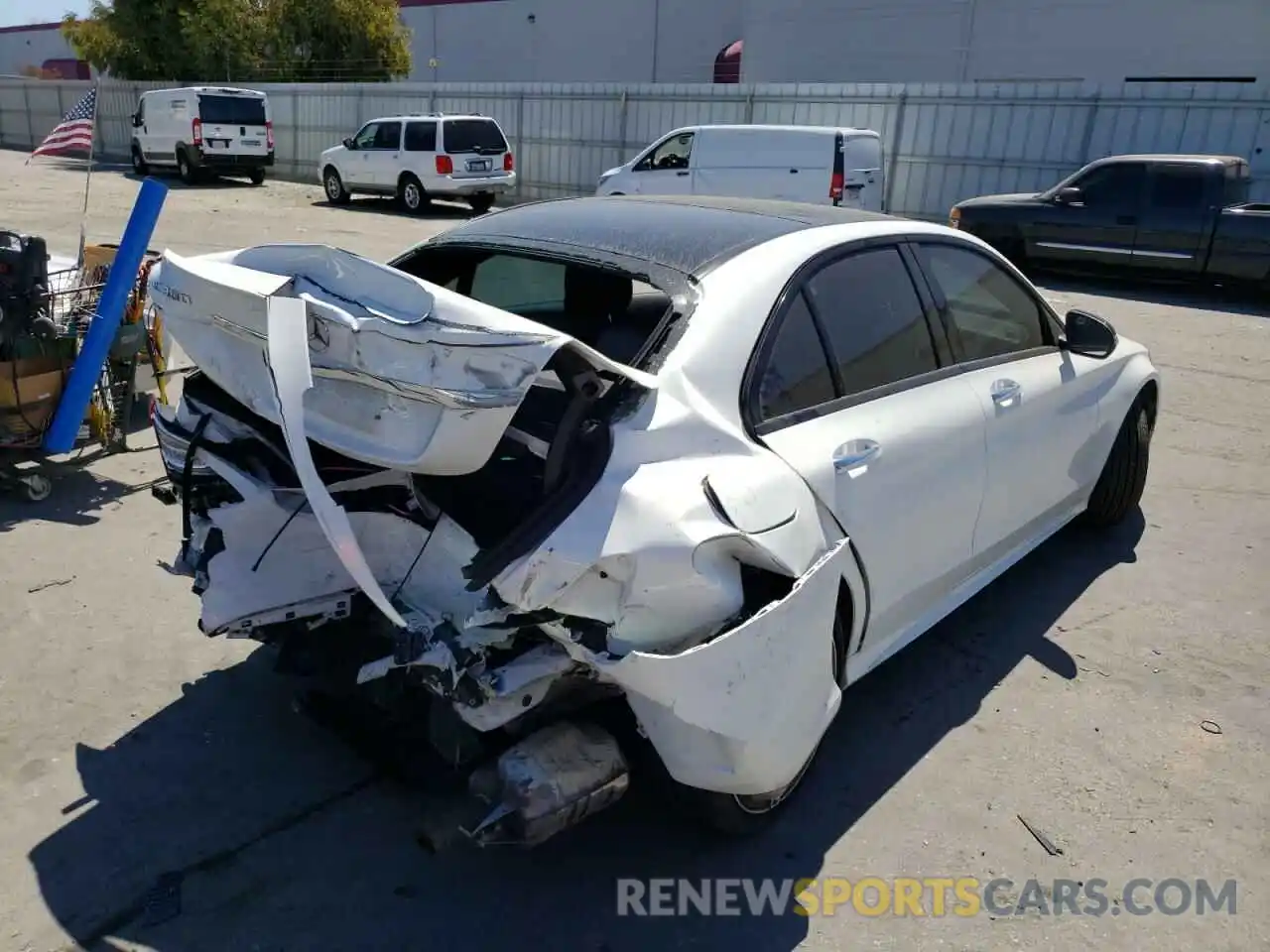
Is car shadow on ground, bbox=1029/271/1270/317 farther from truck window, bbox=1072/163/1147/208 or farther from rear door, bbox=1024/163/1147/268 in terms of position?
truck window, bbox=1072/163/1147/208

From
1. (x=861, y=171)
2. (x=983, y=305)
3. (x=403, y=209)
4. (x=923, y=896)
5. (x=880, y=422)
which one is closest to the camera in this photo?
(x=923, y=896)

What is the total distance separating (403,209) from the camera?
19.8 meters

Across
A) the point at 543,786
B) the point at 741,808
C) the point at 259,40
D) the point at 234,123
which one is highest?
the point at 259,40

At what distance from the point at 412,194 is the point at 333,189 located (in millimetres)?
2463

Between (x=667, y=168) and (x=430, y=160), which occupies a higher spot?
(x=667, y=168)

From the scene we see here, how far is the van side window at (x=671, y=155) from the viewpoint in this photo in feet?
51.9

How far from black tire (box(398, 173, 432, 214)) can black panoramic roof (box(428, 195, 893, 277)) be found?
16269 mm

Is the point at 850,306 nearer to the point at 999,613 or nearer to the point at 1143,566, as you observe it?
the point at 999,613

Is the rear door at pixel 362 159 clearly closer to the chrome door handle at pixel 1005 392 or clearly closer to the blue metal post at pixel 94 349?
the blue metal post at pixel 94 349

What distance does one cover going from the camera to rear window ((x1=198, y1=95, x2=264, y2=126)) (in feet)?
72.7

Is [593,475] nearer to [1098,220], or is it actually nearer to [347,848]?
[347,848]

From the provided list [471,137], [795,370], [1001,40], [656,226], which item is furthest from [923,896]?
[1001,40]

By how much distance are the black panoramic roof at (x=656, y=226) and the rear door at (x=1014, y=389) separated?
446 mm

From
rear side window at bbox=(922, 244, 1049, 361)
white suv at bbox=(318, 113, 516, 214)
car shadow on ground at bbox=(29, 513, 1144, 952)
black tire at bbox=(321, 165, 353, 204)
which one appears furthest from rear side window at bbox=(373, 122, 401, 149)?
car shadow on ground at bbox=(29, 513, 1144, 952)
